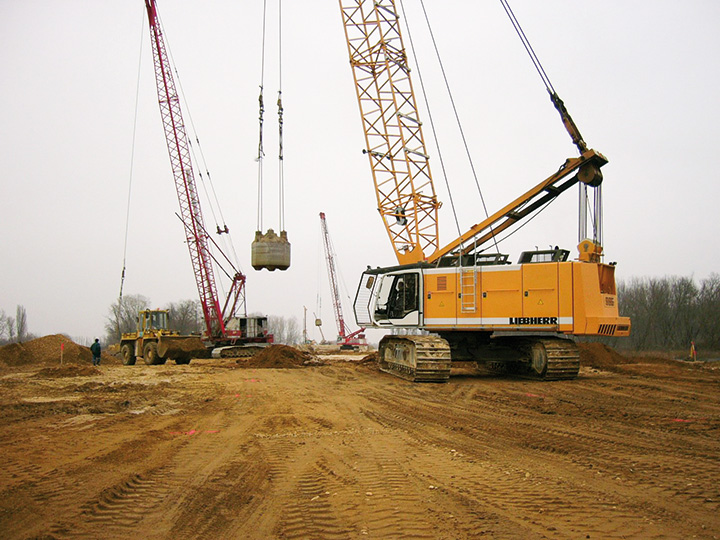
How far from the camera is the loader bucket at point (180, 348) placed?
1073 inches

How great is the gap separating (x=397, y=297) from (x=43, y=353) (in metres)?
23.5

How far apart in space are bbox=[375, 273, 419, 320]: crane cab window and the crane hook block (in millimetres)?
4910

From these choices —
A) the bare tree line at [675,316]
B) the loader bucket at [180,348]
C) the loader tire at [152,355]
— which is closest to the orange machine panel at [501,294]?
the loader bucket at [180,348]

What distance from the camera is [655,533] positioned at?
12.5 feet

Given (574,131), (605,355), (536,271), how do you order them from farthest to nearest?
(605,355) < (574,131) < (536,271)

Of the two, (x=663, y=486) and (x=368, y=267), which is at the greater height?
(x=368, y=267)

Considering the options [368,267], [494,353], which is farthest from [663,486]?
[368,267]

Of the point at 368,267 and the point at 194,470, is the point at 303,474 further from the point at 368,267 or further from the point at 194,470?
the point at 368,267

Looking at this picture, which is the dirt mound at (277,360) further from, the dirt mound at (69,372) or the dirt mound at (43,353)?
the dirt mound at (43,353)

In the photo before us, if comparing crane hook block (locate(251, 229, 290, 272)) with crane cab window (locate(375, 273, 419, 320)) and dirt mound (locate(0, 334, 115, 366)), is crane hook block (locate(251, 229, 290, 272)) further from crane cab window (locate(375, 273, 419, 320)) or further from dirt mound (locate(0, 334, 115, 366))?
dirt mound (locate(0, 334, 115, 366))

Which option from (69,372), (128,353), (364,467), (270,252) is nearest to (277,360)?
(270,252)

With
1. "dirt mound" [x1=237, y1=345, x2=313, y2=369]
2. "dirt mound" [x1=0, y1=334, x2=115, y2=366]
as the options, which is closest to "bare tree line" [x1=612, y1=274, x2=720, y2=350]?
"dirt mound" [x1=237, y1=345, x2=313, y2=369]

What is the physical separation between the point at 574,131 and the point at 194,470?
15497 millimetres

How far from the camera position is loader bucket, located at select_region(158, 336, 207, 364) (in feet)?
89.5
